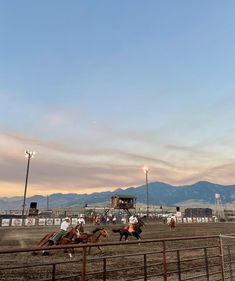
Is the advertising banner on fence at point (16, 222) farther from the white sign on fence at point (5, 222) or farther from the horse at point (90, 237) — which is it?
the horse at point (90, 237)

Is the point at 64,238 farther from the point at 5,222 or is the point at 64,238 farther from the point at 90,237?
the point at 5,222

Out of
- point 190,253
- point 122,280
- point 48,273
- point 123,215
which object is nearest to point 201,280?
point 122,280

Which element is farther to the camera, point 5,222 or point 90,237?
point 5,222

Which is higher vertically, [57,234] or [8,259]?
[57,234]

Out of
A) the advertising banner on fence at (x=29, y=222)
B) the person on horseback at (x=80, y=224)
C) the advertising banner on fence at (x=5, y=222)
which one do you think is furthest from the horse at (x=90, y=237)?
the advertising banner on fence at (x=29, y=222)

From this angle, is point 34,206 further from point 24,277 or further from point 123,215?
point 24,277

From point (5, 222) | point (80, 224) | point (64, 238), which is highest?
point (5, 222)

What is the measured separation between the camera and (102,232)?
785 inches

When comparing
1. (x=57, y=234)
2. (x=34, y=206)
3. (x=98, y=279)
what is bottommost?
(x=98, y=279)

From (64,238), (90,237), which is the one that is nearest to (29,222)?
(90,237)

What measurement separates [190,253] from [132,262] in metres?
4.32

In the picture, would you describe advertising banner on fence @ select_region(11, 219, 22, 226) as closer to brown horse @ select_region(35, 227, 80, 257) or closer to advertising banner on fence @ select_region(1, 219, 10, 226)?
advertising banner on fence @ select_region(1, 219, 10, 226)

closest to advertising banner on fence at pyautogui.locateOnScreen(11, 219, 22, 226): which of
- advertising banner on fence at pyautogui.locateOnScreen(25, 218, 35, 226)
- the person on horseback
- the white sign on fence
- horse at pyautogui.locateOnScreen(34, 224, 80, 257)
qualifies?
the white sign on fence

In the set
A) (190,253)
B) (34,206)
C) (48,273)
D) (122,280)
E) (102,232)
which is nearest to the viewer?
(122,280)
